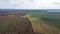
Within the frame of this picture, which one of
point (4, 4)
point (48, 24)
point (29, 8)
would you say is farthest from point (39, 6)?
point (4, 4)

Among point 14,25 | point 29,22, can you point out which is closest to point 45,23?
point 29,22

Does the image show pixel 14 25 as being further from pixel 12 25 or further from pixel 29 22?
pixel 29 22

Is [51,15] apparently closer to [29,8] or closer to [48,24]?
[48,24]

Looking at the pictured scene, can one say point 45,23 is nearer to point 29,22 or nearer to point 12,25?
point 29,22

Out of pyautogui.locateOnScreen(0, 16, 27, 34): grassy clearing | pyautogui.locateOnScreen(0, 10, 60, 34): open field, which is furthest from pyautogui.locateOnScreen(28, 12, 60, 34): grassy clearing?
pyautogui.locateOnScreen(0, 16, 27, 34): grassy clearing

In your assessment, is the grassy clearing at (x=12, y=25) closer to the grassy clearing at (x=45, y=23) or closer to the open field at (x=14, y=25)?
the open field at (x=14, y=25)

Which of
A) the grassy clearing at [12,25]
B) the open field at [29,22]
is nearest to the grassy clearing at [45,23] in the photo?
the open field at [29,22]

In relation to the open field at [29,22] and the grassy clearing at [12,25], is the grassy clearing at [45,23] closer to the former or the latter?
the open field at [29,22]

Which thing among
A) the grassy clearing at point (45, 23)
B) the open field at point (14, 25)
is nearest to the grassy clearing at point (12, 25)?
the open field at point (14, 25)

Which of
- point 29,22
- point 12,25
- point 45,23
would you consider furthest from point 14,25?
point 45,23

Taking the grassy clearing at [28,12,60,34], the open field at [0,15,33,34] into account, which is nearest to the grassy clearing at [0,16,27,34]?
the open field at [0,15,33,34]

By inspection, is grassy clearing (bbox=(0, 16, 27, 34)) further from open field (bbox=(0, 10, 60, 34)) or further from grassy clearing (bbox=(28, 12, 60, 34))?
grassy clearing (bbox=(28, 12, 60, 34))
